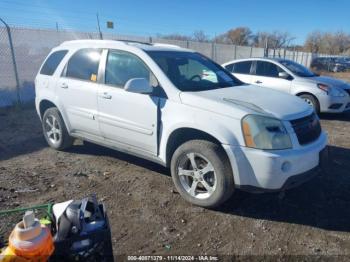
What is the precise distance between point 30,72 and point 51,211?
917cm

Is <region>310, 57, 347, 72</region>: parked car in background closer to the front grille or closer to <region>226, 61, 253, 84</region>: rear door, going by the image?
<region>226, 61, 253, 84</region>: rear door

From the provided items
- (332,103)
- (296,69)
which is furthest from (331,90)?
(296,69)

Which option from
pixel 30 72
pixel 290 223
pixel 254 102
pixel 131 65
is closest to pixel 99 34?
pixel 30 72

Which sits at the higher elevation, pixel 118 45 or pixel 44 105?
pixel 118 45

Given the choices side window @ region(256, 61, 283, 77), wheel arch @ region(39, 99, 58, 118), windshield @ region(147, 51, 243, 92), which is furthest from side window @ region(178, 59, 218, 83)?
side window @ region(256, 61, 283, 77)

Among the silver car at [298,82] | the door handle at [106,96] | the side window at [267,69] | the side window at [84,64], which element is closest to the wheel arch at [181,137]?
the door handle at [106,96]

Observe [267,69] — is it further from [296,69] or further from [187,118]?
[187,118]

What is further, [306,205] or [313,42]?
[313,42]

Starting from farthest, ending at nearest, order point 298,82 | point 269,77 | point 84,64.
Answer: point 269,77 → point 298,82 → point 84,64

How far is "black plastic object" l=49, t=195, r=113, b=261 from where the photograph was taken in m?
1.74

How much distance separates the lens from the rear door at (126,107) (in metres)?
3.78

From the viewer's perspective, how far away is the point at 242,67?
9.13 m

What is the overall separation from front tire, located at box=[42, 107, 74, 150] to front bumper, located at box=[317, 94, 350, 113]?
608 centimetres

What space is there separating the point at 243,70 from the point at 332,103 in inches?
101
